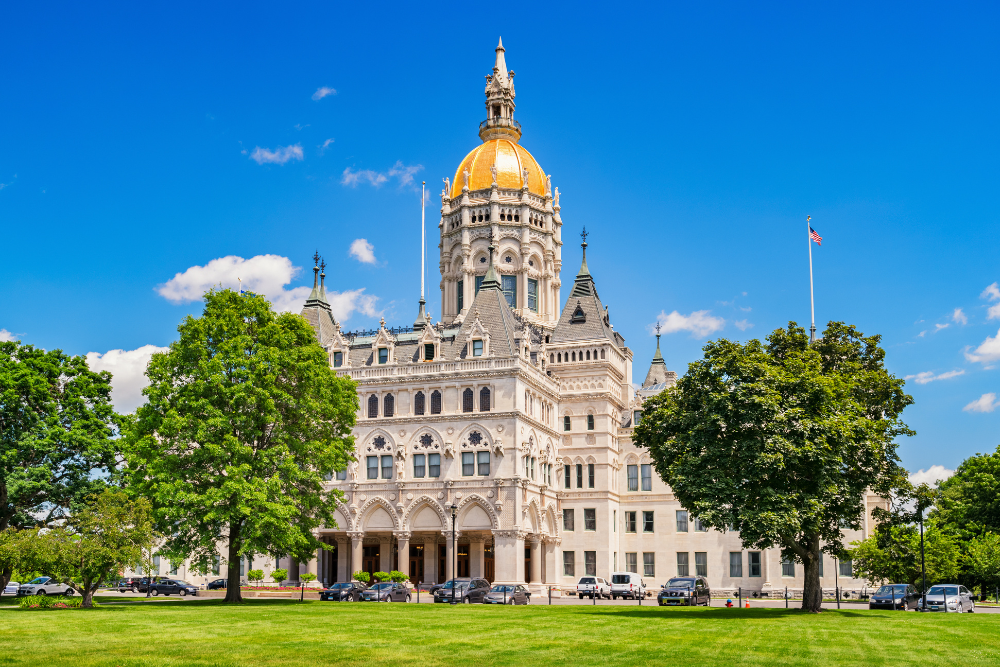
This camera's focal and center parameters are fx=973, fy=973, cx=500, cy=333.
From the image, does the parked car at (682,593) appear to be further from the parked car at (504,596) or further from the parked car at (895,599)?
the parked car at (895,599)

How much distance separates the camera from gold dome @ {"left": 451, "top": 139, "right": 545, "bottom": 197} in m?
99.3

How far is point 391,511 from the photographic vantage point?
74188 millimetres

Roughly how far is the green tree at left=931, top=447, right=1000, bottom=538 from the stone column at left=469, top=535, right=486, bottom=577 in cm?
3392

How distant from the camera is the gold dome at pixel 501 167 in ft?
326

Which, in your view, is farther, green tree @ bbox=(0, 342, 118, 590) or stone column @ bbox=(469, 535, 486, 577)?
stone column @ bbox=(469, 535, 486, 577)

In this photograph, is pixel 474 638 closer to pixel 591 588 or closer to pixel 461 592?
pixel 461 592

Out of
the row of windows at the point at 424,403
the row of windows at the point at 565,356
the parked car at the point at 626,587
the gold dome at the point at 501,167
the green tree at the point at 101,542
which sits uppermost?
the gold dome at the point at 501,167

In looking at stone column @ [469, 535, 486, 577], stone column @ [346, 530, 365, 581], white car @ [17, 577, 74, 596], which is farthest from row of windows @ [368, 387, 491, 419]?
white car @ [17, 577, 74, 596]

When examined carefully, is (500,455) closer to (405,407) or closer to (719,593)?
(405,407)

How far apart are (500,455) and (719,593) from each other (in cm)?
2210

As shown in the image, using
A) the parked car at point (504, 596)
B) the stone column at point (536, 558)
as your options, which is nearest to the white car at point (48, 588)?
the parked car at point (504, 596)

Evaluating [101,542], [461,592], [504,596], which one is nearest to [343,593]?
[461,592]

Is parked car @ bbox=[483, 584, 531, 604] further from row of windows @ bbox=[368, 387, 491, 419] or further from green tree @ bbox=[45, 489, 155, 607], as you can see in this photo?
row of windows @ bbox=[368, 387, 491, 419]

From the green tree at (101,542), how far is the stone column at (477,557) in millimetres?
33721
